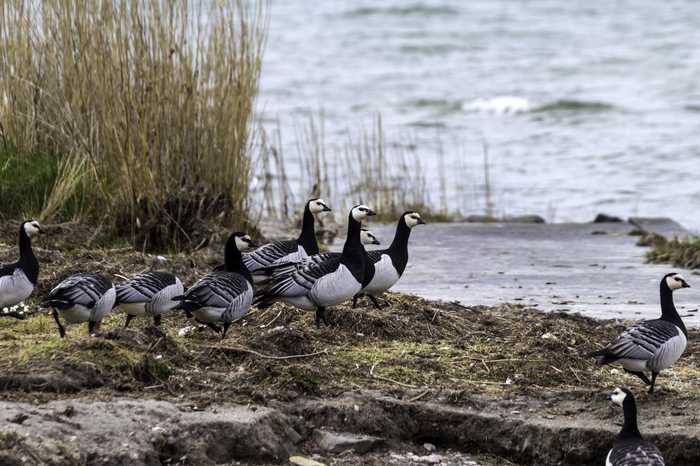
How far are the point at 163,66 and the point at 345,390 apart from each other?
194 inches

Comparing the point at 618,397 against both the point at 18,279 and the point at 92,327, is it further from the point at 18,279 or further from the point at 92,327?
the point at 18,279

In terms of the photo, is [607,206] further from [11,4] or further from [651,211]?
[11,4]

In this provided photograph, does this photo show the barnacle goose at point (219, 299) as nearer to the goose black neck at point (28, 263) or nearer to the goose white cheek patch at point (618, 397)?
the goose black neck at point (28, 263)

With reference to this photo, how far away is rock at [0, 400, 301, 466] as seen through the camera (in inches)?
212

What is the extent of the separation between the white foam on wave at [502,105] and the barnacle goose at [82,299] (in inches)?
822

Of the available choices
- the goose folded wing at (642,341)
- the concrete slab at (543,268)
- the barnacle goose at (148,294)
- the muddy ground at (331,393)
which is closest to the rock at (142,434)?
the muddy ground at (331,393)

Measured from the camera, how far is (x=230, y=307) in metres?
7.54

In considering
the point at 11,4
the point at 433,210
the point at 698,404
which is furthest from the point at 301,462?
the point at 433,210

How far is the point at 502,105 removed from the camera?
90.9ft

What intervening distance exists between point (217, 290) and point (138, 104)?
3534mm

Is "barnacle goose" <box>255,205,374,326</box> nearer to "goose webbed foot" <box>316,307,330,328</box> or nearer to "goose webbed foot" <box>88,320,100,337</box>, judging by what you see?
"goose webbed foot" <box>316,307,330,328</box>

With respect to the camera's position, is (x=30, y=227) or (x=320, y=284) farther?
(x=30, y=227)

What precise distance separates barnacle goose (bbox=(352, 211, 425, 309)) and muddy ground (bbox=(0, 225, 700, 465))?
491 mm

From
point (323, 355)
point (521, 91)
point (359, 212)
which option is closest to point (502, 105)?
point (521, 91)
